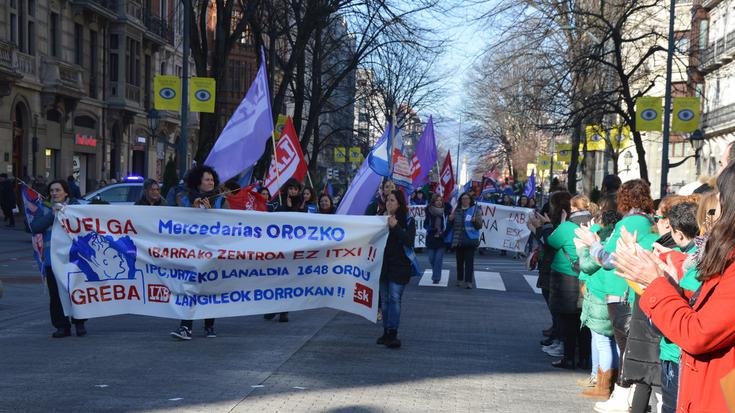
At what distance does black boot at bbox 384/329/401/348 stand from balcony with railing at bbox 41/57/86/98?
28.5 metres

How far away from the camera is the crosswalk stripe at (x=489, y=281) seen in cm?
1736

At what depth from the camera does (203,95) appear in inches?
862

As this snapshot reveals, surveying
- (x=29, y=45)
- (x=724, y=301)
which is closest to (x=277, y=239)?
(x=724, y=301)

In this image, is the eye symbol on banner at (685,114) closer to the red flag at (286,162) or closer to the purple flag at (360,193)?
the red flag at (286,162)

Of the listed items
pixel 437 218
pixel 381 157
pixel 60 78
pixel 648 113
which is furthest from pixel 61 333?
pixel 60 78

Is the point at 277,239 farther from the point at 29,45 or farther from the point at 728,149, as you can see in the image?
the point at 29,45

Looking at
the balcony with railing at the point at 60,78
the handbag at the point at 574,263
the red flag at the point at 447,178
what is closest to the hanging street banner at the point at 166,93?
the red flag at the point at 447,178

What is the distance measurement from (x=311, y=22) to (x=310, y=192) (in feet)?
39.4

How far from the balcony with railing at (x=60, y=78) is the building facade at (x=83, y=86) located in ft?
0.12

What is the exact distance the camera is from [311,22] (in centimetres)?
2525

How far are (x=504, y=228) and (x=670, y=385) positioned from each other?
738 inches

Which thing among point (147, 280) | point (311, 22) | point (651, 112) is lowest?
point (147, 280)

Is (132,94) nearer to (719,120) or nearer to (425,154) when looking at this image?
(425,154)

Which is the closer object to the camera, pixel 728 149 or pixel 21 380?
pixel 728 149
